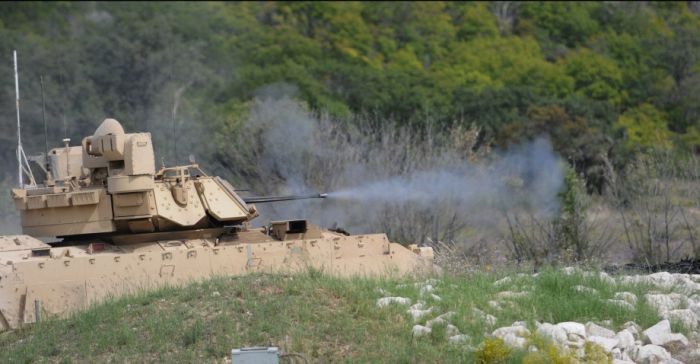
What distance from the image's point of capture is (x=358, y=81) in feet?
149

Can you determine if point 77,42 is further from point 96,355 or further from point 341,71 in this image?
point 96,355

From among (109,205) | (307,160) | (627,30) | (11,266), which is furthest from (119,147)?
(627,30)

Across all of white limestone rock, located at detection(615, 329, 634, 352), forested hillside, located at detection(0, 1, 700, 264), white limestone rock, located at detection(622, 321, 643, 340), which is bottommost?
white limestone rock, located at detection(615, 329, 634, 352)

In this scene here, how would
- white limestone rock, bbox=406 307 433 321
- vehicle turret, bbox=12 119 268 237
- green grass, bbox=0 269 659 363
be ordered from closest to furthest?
green grass, bbox=0 269 659 363 → white limestone rock, bbox=406 307 433 321 → vehicle turret, bbox=12 119 268 237

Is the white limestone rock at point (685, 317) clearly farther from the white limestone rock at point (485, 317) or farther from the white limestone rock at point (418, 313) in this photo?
the white limestone rock at point (418, 313)

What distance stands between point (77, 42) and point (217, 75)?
5.31 meters

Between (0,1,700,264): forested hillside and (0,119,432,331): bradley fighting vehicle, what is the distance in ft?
26.4

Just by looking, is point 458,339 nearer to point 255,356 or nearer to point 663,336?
Result: point 663,336

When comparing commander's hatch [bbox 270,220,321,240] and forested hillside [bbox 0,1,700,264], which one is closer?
commander's hatch [bbox 270,220,321,240]

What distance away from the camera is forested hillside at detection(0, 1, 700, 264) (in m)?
34.6

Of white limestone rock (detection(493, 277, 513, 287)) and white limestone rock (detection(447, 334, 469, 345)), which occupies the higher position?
white limestone rock (detection(493, 277, 513, 287))

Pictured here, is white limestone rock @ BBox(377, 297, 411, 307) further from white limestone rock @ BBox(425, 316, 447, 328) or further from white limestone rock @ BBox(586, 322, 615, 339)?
white limestone rock @ BBox(586, 322, 615, 339)

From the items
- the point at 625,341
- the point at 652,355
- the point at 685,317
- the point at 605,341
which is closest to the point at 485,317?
the point at 605,341

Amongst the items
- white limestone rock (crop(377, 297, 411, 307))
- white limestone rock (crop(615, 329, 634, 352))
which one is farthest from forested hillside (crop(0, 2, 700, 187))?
white limestone rock (crop(615, 329, 634, 352))
